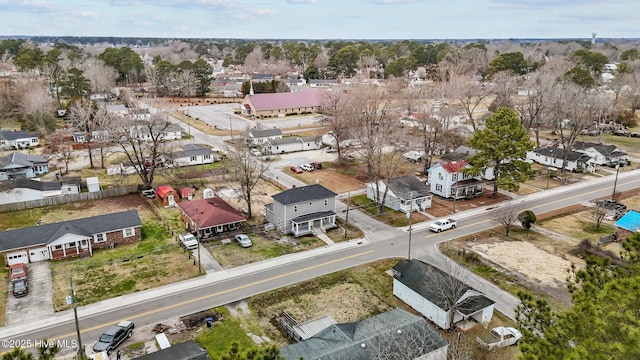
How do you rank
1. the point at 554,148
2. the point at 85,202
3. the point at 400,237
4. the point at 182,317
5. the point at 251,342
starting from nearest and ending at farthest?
the point at 251,342 → the point at 182,317 → the point at 400,237 → the point at 85,202 → the point at 554,148

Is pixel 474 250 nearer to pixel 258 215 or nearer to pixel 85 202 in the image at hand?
pixel 258 215

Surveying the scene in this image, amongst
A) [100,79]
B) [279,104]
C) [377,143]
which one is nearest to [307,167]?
[377,143]

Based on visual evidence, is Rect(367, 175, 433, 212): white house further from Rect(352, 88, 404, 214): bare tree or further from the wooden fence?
the wooden fence

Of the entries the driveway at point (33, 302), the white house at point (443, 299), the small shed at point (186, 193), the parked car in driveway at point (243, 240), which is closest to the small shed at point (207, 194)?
the small shed at point (186, 193)

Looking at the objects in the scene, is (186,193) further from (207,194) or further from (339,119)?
(339,119)

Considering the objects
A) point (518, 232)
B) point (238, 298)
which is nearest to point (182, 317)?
point (238, 298)

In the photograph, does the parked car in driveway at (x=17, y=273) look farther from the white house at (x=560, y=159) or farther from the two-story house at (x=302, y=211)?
the white house at (x=560, y=159)
